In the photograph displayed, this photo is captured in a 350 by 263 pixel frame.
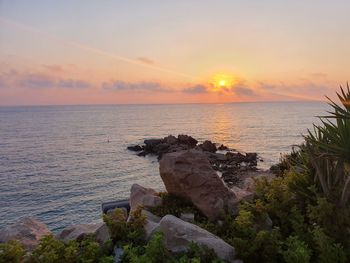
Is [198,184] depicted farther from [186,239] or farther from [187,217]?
[186,239]

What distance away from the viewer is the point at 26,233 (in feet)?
39.4

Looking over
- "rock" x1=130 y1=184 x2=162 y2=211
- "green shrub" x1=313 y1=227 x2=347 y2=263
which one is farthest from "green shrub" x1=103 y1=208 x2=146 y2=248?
"green shrub" x1=313 y1=227 x2=347 y2=263

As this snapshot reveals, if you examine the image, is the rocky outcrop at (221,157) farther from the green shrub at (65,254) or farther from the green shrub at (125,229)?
the green shrub at (65,254)

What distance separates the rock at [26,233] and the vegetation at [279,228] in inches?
138

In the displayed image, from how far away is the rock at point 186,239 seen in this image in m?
7.91

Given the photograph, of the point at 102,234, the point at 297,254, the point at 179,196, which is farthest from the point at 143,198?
the point at 297,254

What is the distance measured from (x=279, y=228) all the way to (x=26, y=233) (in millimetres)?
7998

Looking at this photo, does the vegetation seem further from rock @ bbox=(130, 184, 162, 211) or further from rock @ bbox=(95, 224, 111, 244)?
rock @ bbox=(130, 184, 162, 211)

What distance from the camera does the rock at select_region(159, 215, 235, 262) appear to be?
791 cm

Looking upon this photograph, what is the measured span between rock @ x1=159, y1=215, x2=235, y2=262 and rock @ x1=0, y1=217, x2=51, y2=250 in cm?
496

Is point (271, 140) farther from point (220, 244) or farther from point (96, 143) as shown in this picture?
point (220, 244)

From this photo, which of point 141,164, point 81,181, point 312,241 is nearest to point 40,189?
point 81,181

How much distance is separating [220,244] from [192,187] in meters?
4.76

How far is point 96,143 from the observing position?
77.1 meters
